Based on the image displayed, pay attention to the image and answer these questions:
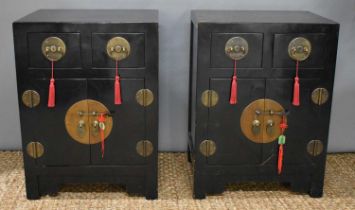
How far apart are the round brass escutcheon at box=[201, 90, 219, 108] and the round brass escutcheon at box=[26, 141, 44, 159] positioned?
25.1 inches

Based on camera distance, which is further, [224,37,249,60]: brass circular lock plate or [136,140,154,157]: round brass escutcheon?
[136,140,154,157]: round brass escutcheon

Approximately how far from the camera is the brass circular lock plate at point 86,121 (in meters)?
1.84

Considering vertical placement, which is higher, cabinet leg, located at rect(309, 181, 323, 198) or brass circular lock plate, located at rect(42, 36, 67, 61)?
brass circular lock plate, located at rect(42, 36, 67, 61)

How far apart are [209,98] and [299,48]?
0.37 metres

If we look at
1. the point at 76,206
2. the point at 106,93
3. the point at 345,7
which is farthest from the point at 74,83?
the point at 345,7

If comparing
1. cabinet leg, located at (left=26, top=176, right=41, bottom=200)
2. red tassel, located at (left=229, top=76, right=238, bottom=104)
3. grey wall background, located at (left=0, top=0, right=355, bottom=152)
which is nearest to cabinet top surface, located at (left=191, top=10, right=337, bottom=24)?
grey wall background, located at (left=0, top=0, right=355, bottom=152)

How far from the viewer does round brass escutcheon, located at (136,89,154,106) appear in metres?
1.83

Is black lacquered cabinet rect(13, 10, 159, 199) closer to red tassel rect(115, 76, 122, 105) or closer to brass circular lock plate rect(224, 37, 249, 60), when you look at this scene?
red tassel rect(115, 76, 122, 105)

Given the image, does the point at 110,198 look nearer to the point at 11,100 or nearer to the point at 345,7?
the point at 11,100

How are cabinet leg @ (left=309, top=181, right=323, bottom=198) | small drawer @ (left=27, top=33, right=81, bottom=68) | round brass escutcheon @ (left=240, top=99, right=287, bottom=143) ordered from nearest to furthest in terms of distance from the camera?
small drawer @ (left=27, top=33, right=81, bottom=68)
round brass escutcheon @ (left=240, top=99, right=287, bottom=143)
cabinet leg @ (left=309, top=181, right=323, bottom=198)

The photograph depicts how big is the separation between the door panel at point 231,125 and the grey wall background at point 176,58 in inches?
19.9

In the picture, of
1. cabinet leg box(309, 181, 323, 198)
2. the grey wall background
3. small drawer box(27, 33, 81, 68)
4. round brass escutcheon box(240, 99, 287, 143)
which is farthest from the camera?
the grey wall background

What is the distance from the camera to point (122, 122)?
1.87m

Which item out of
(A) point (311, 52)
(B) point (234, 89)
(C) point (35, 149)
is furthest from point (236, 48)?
(C) point (35, 149)
